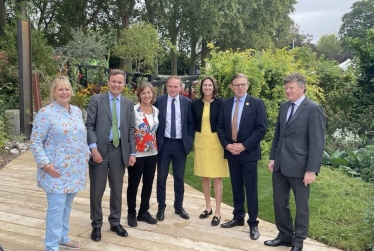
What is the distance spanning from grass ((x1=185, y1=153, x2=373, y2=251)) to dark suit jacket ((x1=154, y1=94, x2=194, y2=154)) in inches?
47.5

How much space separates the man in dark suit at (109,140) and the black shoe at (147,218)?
39 centimetres

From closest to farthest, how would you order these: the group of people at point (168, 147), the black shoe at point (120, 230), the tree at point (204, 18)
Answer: the group of people at point (168, 147), the black shoe at point (120, 230), the tree at point (204, 18)

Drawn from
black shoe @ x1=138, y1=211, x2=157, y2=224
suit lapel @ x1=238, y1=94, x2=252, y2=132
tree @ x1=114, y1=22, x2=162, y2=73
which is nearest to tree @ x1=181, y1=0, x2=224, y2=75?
tree @ x1=114, y1=22, x2=162, y2=73

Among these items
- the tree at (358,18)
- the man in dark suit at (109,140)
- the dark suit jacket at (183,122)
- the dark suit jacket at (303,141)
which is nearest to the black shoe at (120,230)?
the man in dark suit at (109,140)

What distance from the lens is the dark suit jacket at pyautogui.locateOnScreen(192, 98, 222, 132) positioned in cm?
394

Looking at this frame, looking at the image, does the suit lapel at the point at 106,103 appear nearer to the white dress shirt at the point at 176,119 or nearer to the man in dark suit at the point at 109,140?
the man in dark suit at the point at 109,140

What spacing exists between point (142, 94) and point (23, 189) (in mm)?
2450

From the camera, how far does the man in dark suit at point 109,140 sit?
11.4ft

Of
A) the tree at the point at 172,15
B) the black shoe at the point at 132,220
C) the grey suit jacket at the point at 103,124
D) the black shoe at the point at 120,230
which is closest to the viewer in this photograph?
the grey suit jacket at the point at 103,124

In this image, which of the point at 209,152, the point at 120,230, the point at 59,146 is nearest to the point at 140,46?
the point at 209,152

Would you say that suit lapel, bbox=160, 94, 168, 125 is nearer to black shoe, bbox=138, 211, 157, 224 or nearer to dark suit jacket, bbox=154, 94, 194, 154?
dark suit jacket, bbox=154, 94, 194, 154

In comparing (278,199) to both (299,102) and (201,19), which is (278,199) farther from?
(201,19)

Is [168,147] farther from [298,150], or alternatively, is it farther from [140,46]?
[140,46]

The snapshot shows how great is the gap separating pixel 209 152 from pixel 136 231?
1067 millimetres
